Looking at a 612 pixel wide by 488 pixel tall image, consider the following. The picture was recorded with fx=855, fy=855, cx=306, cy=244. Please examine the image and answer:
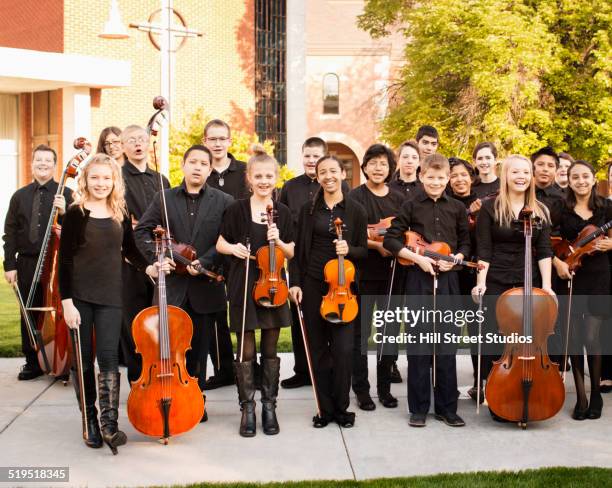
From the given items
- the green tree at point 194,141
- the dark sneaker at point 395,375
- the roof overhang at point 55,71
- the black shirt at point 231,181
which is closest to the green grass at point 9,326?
the black shirt at point 231,181

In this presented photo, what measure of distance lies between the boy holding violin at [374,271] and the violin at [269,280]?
1044mm

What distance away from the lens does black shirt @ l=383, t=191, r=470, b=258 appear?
20.2 ft

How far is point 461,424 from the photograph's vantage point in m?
6.09

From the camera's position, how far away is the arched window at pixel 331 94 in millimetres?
44844

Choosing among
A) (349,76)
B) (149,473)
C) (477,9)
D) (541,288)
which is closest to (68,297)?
(149,473)

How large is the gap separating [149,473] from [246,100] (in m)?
23.8

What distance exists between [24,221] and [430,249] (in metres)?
3.75

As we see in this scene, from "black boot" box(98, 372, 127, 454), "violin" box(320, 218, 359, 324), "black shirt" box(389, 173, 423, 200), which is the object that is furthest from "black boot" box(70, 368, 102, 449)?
"black shirt" box(389, 173, 423, 200)

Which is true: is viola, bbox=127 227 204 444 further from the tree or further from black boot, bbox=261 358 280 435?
the tree

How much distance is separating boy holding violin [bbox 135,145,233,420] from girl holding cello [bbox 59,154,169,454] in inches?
23.6

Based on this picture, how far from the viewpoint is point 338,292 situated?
5.87 m

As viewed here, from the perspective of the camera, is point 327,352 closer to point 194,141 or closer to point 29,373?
point 29,373

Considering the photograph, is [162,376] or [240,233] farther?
[240,233]

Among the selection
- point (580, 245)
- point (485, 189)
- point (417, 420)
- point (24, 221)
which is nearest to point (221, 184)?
point (24, 221)
